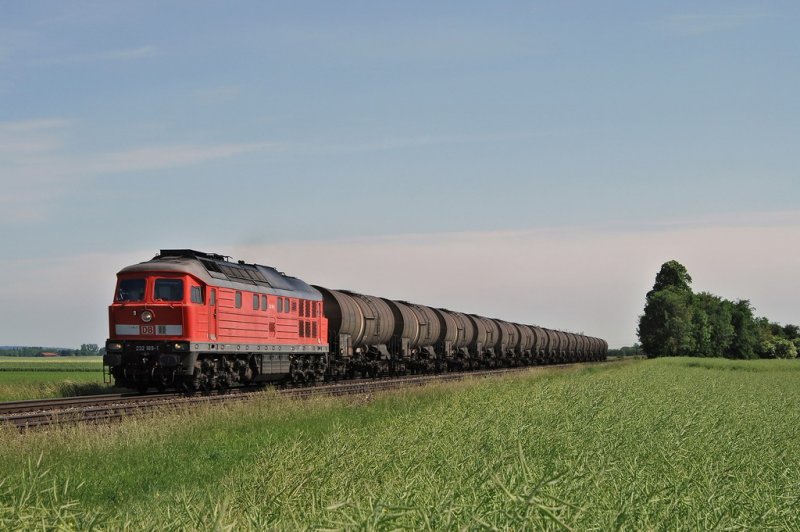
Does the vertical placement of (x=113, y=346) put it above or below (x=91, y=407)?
above

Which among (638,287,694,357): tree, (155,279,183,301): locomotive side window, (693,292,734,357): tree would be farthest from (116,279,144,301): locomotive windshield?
(693,292,734,357): tree

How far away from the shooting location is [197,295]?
29.9 metres

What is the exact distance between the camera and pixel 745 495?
7.08 metres

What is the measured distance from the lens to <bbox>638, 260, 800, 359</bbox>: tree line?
13250 centimetres

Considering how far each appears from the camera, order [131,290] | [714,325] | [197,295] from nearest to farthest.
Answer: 1. [197,295]
2. [131,290]
3. [714,325]

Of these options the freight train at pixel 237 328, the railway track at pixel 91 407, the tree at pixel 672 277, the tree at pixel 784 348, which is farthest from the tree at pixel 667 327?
the railway track at pixel 91 407

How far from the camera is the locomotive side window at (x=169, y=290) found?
96.9 feet

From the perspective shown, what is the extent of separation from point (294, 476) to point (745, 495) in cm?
470

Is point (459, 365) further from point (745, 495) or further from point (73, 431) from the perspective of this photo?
point (745, 495)

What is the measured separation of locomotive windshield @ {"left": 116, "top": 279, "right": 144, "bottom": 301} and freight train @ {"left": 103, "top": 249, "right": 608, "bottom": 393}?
0.03 metres

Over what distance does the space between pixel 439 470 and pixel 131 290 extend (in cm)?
2431

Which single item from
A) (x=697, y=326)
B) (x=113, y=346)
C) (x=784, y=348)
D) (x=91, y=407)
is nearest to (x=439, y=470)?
(x=91, y=407)

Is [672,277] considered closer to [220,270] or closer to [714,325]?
[714,325]

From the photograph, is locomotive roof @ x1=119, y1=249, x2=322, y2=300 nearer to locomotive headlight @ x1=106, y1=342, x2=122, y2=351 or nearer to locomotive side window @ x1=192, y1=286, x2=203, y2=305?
locomotive side window @ x1=192, y1=286, x2=203, y2=305
